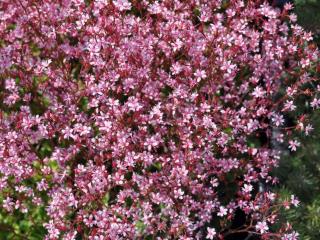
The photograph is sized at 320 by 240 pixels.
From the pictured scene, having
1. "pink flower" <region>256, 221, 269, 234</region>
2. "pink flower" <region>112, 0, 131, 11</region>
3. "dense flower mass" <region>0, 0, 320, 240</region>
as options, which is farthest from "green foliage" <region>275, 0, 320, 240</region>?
"pink flower" <region>112, 0, 131, 11</region>

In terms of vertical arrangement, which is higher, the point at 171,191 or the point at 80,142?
the point at 80,142

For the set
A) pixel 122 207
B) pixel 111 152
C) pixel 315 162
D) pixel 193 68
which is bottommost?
pixel 122 207

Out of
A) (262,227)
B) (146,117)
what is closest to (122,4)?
(146,117)

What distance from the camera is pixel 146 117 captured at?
13.6 ft

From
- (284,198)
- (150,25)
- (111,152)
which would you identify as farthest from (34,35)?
(284,198)

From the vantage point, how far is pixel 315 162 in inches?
196

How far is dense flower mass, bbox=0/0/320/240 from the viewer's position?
407 centimetres

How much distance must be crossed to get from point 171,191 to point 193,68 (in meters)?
1.09

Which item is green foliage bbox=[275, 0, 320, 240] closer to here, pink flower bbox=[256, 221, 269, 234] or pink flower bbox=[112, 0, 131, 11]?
pink flower bbox=[256, 221, 269, 234]

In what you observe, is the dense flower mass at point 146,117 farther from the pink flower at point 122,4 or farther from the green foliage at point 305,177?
the green foliage at point 305,177

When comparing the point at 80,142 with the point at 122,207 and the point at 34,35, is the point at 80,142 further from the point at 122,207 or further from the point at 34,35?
the point at 34,35

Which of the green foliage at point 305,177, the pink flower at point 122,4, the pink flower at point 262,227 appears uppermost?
the pink flower at point 122,4

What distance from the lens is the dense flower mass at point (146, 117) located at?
4.07 meters

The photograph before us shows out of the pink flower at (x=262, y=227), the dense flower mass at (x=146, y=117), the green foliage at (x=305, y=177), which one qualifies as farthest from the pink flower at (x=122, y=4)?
the pink flower at (x=262, y=227)
